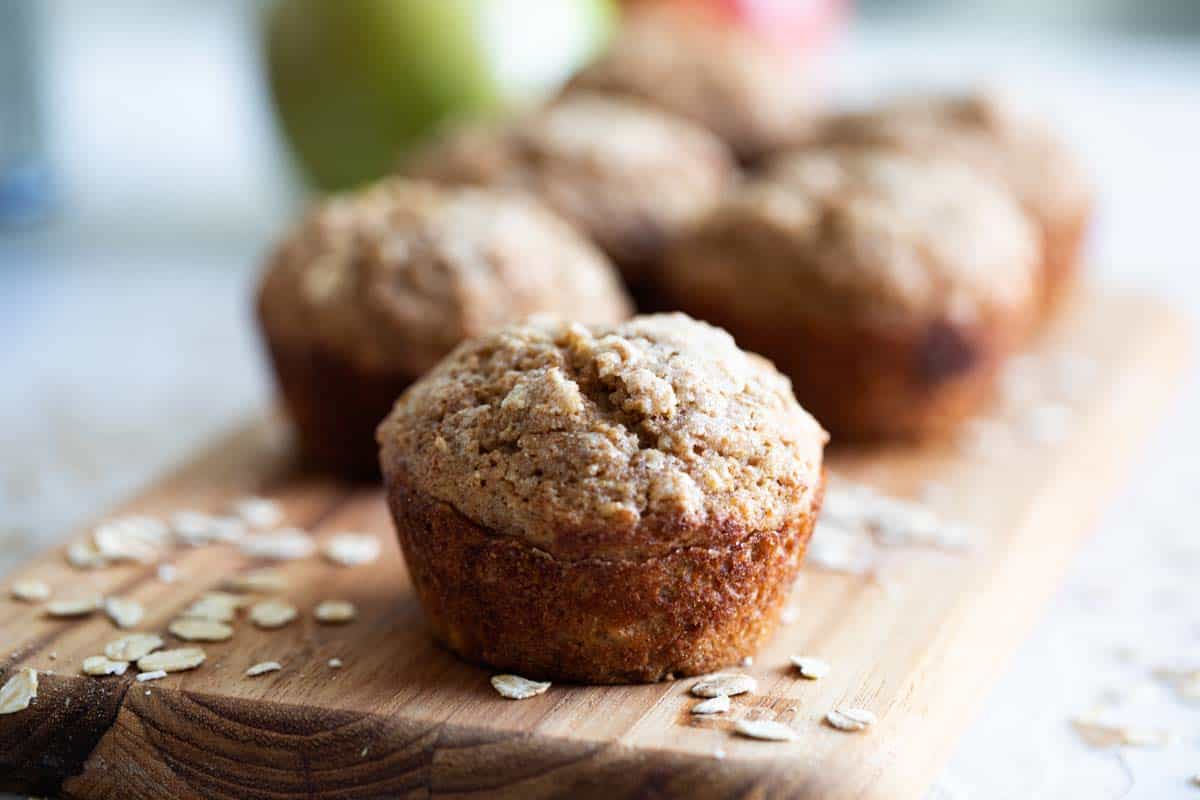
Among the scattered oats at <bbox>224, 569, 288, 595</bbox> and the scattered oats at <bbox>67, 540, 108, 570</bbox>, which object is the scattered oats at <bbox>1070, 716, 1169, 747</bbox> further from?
the scattered oats at <bbox>67, 540, 108, 570</bbox>

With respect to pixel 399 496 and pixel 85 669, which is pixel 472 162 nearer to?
pixel 399 496

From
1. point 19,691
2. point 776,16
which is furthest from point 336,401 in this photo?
point 776,16

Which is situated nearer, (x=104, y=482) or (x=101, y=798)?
(x=101, y=798)

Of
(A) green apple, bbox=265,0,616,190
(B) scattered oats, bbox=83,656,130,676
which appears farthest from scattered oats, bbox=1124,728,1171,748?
(A) green apple, bbox=265,0,616,190

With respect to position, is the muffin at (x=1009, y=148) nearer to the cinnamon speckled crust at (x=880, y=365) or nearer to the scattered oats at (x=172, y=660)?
the cinnamon speckled crust at (x=880, y=365)

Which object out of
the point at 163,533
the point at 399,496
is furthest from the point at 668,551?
the point at 163,533

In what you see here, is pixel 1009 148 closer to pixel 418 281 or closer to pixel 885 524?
pixel 885 524
